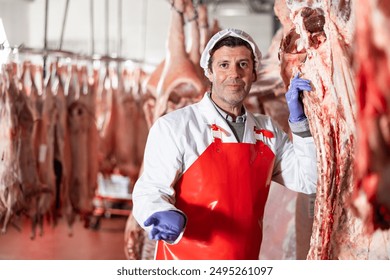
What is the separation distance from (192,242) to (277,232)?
1.22 m

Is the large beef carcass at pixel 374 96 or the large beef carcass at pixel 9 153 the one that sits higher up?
the large beef carcass at pixel 374 96

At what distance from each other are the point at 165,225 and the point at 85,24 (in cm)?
847

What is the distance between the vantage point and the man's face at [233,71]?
2.36 m

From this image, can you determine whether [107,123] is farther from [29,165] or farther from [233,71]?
[233,71]

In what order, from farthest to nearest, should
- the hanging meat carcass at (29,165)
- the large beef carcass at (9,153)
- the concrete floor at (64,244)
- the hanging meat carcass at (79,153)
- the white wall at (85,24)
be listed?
the white wall at (85,24) → the concrete floor at (64,244) → the hanging meat carcass at (79,153) → the hanging meat carcass at (29,165) → the large beef carcass at (9,153)

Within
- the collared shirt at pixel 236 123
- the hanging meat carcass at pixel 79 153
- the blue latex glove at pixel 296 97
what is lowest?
the hanging meat carcass at pixel 79 153

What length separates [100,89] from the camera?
636cm

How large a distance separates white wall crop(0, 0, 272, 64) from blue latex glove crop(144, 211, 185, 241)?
25.4ft

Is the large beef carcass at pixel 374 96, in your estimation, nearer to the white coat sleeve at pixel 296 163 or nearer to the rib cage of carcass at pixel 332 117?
the rib cage of carcass at pixel 332 117

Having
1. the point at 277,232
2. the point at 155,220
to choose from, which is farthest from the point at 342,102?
the point at 277,232

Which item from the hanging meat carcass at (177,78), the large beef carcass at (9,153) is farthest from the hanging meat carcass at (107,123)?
the hanging meat carcass at (177,78)

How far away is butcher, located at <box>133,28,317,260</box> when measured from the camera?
237cm

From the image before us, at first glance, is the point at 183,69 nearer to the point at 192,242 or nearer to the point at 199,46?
the point at 199,46

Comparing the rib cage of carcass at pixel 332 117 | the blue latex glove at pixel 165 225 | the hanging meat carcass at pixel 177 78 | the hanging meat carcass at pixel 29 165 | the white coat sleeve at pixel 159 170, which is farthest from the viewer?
the hanging meat carcass at pixel 29 165
